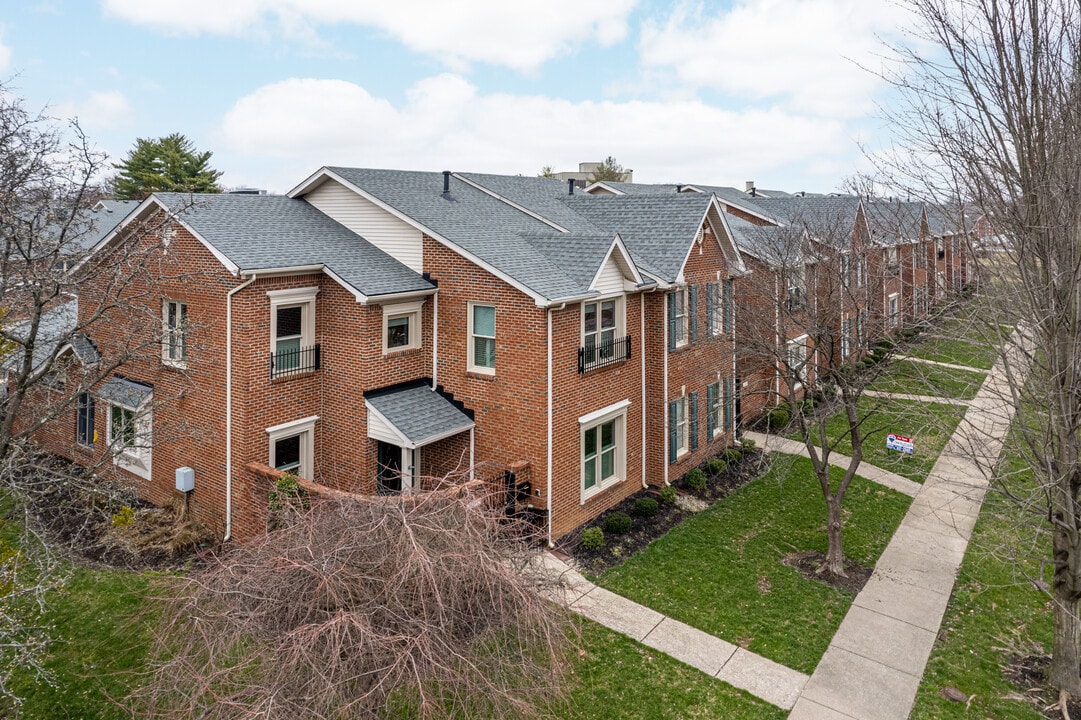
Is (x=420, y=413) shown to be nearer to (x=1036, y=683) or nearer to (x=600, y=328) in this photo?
(x=600, y=328)

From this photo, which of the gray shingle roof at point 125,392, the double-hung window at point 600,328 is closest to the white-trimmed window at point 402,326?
the double-hung window at point 600,328

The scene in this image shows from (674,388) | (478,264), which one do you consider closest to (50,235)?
(478,264)

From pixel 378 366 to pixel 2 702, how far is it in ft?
27.6

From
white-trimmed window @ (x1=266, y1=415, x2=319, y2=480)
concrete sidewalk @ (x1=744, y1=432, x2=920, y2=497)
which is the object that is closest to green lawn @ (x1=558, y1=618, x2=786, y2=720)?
concrete sidewalk @ (x1=744, y1=432, x2=920, y2=497)

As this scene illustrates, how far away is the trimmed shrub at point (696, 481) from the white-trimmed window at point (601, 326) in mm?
4530

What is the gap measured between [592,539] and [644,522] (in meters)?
2.18

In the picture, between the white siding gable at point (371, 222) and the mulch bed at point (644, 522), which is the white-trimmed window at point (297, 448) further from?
the mulch bed at point (644, 522)

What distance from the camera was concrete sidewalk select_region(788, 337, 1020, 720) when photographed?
30.3ft

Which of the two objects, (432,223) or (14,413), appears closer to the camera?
(14,413)

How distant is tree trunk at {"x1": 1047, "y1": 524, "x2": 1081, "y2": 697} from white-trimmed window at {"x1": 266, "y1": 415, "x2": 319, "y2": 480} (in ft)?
47.6

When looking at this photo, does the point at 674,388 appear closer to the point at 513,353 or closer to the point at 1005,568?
the point at 513,353

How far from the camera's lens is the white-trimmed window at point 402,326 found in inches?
587

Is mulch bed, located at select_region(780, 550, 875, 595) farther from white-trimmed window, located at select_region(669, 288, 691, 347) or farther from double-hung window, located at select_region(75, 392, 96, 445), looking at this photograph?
double-hung window, located at select_region(75, 392, 96, 445)

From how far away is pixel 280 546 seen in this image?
629cm
